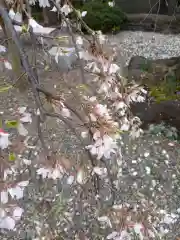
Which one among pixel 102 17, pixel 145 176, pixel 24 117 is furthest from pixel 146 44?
pixel 24 117

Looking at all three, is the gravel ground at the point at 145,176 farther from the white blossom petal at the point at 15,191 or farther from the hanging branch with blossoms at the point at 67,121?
the white blossom petal at the point at 15,191

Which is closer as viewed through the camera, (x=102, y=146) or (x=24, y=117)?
(x=102, y=146)

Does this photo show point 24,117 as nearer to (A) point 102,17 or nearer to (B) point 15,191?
(B) point 15,191

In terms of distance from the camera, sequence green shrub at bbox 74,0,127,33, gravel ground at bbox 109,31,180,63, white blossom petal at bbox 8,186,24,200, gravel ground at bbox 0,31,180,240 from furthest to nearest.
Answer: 1. green shrub at bbox 74,0,127,33
2. gravel ground at bbox 109,31,180,63
3. gravel ground at bbox 0,31,180,240
4. white blossom petal at bbox 8,186,24,200

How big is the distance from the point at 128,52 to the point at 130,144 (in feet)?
8.80

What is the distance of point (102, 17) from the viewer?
578cm

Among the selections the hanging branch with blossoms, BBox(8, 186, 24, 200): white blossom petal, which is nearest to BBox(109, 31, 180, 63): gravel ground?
the hanging branch with blossoms

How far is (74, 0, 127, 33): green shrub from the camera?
5793 millimetres

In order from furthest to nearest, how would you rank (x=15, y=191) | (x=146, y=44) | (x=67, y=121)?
(x=146, y=44)
(x=67, y=121)
(x=15, y=191)

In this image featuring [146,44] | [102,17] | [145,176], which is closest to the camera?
[145,176]

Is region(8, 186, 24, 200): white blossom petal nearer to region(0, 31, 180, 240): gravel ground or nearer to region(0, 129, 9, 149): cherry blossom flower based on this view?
region(0, 129, 9, 149): cherry blossom flower

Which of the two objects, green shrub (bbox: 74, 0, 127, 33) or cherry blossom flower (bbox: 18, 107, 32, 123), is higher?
cherry blossom flower (bbox: 18, 107, 32, 123)

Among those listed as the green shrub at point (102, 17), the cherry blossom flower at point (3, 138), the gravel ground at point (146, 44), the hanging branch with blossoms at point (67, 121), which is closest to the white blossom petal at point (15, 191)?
the hanging branch with blossoms at point (67, 121)

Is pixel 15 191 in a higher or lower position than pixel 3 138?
lower
